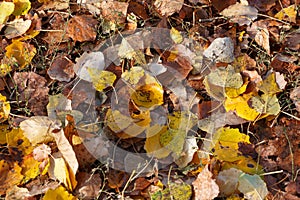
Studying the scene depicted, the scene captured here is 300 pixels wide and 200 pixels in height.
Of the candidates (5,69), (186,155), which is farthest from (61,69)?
(186,155)

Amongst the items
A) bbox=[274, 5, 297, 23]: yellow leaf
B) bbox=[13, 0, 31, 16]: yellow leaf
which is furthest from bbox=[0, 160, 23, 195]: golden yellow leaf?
bbox=[274, 5, 297, 23]: yellow leaf

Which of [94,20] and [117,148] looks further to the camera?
[94,20]

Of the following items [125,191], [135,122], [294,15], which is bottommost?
[125,191]

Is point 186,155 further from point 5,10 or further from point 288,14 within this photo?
point 5,10

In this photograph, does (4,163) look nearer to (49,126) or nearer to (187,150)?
(49,126)

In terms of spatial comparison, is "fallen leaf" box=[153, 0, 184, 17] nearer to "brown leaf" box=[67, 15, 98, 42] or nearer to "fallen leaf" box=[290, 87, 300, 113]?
"brown leaf" box=[67, 15, 98, 42]

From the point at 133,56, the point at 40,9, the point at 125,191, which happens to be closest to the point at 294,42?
the point at 133,56
